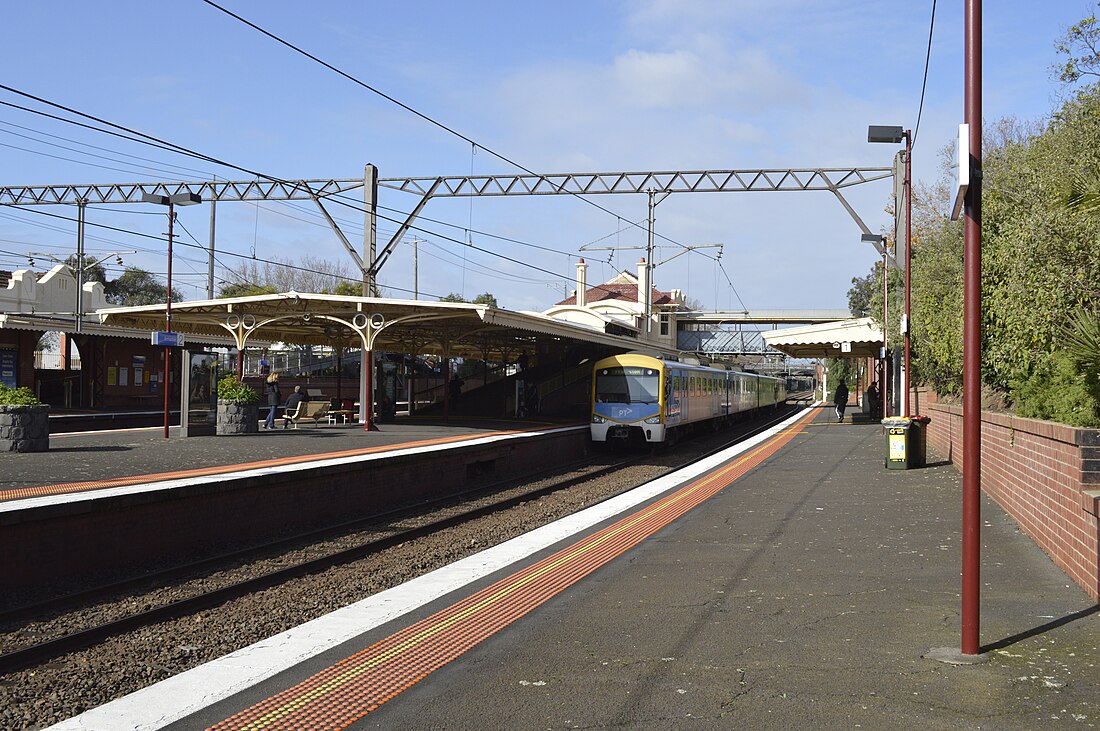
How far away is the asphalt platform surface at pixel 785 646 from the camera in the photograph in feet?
16.0

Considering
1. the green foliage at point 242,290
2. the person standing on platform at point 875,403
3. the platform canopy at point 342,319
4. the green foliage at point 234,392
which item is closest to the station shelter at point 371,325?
the platform canopy at point 342,319

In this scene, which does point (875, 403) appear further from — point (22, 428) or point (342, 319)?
point (22, 428)

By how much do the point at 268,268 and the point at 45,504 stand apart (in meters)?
72.9

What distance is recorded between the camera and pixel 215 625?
28.1 feet

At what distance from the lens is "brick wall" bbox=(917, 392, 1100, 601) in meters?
6.91

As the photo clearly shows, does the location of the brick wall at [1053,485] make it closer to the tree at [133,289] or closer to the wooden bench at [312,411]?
the wooden bench at [312,411]

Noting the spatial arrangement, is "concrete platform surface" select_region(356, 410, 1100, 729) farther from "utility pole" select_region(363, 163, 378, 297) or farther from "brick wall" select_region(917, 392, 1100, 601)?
"utility pole" select_region(363, 163, 378, 297)

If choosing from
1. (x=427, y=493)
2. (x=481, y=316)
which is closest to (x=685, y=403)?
(x=481, y=316)

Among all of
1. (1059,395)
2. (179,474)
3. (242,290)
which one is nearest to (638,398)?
(179,474)

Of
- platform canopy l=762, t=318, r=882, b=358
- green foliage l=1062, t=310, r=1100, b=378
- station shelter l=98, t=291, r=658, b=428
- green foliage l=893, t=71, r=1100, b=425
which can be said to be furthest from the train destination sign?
platform canopy l=762, t=318, r=882, b=358

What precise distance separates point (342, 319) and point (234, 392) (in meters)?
3.98

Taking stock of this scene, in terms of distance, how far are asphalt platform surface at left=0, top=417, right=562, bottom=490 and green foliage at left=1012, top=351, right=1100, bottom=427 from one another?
38.1 feet

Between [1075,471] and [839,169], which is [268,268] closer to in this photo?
[839,169]

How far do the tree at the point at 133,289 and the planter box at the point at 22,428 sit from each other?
63477mm
